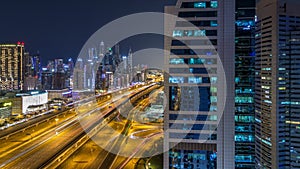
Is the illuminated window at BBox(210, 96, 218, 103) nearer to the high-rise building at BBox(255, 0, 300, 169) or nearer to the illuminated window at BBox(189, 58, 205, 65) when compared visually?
the illuminated window at BBox(189, 58, 205, 65)

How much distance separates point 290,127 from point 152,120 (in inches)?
272

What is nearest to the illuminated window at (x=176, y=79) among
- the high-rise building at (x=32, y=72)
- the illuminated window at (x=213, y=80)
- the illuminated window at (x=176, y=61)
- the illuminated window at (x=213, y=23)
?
the illuminated window at (x=176, y=61)

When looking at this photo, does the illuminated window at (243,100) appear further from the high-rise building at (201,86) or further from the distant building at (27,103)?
the distant building at (27,103)

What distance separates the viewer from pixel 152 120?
14.2 meters

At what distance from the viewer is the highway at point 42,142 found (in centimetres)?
738

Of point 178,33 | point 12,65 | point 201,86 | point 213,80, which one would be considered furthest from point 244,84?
point 12,65

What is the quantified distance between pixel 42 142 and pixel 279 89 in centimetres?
697

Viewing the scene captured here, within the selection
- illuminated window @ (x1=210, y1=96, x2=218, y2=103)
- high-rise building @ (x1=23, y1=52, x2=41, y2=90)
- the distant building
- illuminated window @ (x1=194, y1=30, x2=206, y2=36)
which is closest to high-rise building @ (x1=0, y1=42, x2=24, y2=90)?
high-rise building @ (x1=23, y1=52, x2=41, y2=90)

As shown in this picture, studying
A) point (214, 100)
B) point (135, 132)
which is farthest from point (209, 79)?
point (135, 132)

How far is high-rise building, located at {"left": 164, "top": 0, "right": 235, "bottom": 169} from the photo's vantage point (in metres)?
5.74

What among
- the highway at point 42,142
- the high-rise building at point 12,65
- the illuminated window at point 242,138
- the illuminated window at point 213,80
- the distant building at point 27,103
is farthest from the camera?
the high-rise building at point 12,65

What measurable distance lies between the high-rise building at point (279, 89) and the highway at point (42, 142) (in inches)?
214

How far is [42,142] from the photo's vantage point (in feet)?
30.6

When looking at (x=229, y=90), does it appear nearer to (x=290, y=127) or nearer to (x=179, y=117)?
(x=179, y=117)
